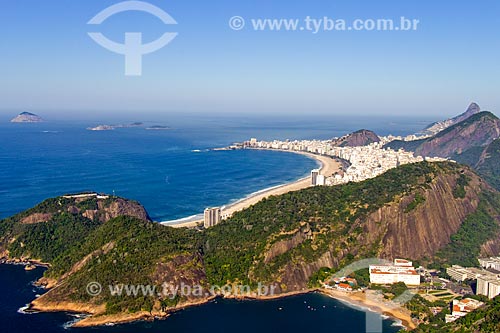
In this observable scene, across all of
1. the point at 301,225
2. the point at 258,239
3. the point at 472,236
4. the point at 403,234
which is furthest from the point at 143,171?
the point at 472,236

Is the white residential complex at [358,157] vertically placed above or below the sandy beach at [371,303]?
above

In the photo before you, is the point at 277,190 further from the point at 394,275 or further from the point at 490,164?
the point at 490,164

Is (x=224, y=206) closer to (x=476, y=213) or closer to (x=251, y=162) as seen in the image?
(x=476, y=213)

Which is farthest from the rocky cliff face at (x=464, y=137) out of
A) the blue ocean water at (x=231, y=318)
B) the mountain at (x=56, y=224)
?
the blue ocean water at (x=231, y=318)

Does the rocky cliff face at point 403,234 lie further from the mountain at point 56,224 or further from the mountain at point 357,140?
the mountain at point 357,140

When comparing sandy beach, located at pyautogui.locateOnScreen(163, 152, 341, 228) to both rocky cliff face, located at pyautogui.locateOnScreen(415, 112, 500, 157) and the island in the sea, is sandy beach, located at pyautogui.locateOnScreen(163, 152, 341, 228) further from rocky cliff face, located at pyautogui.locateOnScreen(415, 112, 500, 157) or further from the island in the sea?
rocky cliff face, located at pyautogui.locateOnScreen(415, 112, 500, 157)

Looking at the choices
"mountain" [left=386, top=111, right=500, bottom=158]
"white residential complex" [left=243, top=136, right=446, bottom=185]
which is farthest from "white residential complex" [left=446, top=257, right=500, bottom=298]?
"mountain" [left=386, top=111, right=500, bottom=158]
